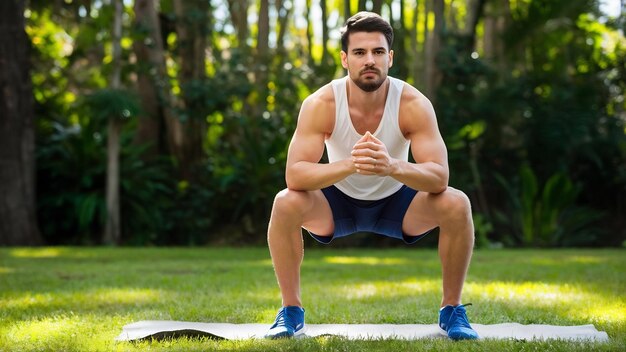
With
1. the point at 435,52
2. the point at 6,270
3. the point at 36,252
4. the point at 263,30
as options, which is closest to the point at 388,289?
the point at 6,270

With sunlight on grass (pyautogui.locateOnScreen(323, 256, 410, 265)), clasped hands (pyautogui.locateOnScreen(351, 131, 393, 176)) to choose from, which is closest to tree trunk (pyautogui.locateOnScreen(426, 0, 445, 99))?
sunlight on grass (pyautogui.locateOnScreen(323, 256, 410, 265))

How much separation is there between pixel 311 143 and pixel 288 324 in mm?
812

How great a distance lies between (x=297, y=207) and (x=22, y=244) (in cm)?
757

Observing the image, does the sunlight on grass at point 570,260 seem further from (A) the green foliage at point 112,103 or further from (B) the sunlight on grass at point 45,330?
(B) the sunlight on grass at point 45,330

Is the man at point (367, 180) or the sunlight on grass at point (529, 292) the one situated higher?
the man at point (367, 180)

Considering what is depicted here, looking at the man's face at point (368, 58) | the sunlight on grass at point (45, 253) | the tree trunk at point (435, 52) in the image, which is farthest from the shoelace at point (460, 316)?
the tree trunk at point (435, 52)

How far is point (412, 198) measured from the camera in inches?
160

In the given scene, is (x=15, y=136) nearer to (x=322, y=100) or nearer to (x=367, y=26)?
(x=322, y=100)

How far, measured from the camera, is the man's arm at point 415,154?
3.53 m

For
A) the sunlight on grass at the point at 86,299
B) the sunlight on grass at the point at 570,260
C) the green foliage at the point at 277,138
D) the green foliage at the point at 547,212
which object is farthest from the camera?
the green foliage at the point at 547,212

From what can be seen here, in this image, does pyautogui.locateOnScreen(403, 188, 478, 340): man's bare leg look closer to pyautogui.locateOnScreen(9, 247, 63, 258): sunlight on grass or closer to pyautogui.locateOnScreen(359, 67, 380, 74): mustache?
pyautogui.locateOnScreen(359, 67, 380, 74): mustache

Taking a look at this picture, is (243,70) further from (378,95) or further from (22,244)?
(378,95)

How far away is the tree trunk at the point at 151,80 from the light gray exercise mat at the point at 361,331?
786 cm

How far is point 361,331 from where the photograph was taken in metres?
3.98
